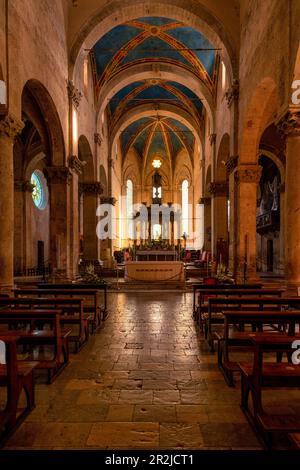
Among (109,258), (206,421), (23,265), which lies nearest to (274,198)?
(109,258)

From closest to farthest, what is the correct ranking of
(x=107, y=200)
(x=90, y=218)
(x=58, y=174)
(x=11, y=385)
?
1. (x=11, y=385)
2. (x=58, y=174)
3. (x=90, y=218)
4. (x=107, y=200)

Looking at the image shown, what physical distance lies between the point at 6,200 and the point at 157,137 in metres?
29.5

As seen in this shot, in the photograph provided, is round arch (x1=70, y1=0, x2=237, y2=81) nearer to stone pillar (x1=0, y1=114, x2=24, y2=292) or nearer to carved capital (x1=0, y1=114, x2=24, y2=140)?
carved capital (x1=0, y1=114, x2=24, y2=140)

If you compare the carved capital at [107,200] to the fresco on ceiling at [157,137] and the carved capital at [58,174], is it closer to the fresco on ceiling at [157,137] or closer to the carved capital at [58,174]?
the fresco on ceiling at [157,137]

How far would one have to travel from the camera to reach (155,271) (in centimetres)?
1633

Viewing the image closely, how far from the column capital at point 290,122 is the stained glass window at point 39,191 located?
19465 mm

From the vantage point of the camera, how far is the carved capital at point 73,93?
1584 cm

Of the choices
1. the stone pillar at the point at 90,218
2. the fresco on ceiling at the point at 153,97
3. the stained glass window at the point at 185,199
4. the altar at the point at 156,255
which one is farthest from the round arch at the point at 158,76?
the stained glass window at the point at 185,199

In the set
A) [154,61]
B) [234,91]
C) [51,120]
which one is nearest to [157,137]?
[154,61]

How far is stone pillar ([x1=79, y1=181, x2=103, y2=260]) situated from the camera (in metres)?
22.0

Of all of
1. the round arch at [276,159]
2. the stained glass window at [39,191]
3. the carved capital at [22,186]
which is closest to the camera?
the round arch at [276,159]

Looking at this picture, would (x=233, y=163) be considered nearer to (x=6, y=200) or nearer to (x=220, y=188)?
(x=220, y=188)

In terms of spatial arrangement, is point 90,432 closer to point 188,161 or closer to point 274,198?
point 274,198

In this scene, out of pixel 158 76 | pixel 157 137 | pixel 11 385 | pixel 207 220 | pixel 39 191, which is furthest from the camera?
pixel 157 137
